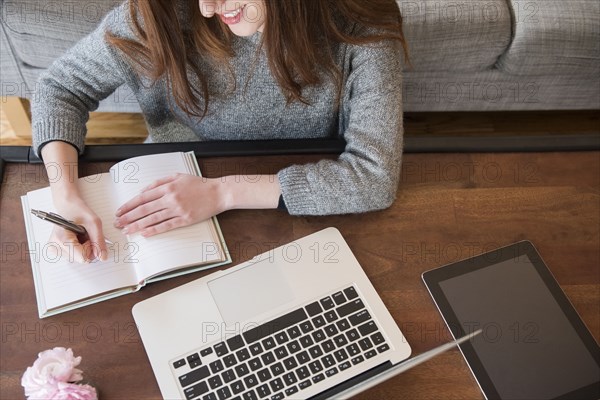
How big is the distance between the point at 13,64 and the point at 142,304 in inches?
41.0

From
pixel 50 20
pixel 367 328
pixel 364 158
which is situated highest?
pixel 50 20

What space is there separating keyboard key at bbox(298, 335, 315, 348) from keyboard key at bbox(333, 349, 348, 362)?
38mm

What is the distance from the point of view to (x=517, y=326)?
844 millimetres

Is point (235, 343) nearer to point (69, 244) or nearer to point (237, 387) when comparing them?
point (237, 387)

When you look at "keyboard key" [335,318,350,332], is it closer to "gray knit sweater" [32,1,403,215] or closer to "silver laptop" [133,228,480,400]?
"silver laptop" [133,228,480,400]

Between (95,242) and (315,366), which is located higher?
(95,242)

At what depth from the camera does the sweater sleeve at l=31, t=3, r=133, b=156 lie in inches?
37.5

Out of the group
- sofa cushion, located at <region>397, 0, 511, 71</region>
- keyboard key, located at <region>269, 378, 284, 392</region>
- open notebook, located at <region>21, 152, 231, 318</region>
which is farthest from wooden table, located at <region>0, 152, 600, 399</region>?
sofa cushion, located at <region>397, 0, 511, 71</region>

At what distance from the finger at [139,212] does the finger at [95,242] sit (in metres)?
0.03

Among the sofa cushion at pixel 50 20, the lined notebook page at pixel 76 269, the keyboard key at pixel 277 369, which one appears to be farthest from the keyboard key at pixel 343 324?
the sofa cushion at pixel 50 20

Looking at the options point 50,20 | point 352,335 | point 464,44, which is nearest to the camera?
point 352,335

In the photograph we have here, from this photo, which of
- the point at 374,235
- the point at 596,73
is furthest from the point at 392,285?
the point at 596,73

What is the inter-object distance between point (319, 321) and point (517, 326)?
300 mm

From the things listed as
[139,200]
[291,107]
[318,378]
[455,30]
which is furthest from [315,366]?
[455,30]
